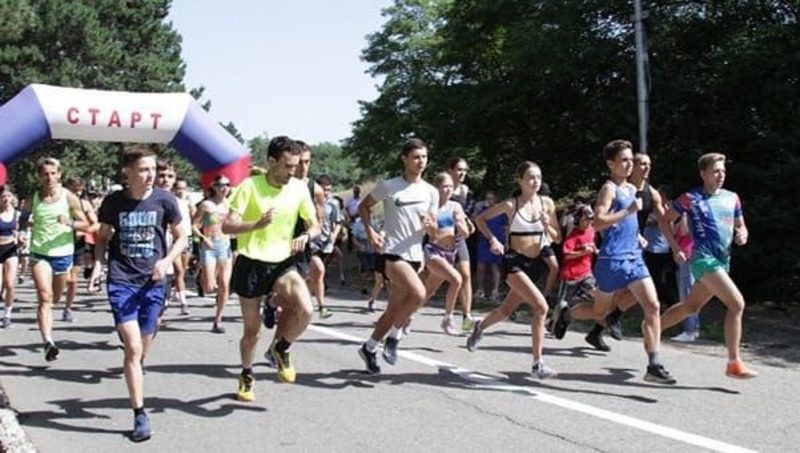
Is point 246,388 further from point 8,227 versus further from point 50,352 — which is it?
point 8,227

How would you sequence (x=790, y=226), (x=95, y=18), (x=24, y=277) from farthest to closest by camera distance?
(x=95, y=18) < (x=24, y=277) < (x=790, y=226)

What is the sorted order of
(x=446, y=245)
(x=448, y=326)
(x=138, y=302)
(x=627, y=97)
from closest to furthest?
1. (x=138, y=302)
2. (x=446, y=245)
3. (x=448, y=326)
4. (x=627, y=97)

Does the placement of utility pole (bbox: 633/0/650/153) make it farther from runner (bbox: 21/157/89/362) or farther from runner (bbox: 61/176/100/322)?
runner (bbox: 21/157/89/362)

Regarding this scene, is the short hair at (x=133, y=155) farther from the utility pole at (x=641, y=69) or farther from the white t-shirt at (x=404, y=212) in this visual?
the utility pole at (x=641, y=69)

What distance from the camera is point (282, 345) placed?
6344 millimetres

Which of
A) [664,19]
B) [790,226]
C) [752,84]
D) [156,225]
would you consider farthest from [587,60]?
[156,225]

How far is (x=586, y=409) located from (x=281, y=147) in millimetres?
2903

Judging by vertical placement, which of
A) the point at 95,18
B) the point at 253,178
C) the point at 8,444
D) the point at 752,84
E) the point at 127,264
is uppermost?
the point at 95,18

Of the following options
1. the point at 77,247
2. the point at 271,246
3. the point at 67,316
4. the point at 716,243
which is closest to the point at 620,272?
the point at 716,243

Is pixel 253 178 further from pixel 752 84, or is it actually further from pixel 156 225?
pixel 752 84

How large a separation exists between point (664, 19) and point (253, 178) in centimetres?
1219

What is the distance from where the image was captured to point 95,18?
139 feet

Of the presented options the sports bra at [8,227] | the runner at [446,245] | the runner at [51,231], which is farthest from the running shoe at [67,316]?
the runner at [446,245]

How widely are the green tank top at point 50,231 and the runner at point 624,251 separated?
521 cm
